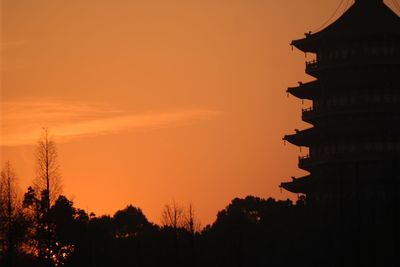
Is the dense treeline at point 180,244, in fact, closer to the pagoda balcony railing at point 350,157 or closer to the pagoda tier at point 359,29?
the pagoda balcony railing at point 350,157

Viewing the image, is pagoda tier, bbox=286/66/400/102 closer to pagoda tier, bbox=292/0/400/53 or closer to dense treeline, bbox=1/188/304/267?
pagoda tier, bbox=292/0/400/53

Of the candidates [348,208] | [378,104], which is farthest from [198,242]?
[378,104]

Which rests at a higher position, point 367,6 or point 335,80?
point 367,6

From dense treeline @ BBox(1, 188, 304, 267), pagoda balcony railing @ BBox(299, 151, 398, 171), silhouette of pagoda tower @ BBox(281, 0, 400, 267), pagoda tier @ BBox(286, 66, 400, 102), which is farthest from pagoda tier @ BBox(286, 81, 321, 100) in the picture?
dense treeline @ BBox(1, 188, 304, 267)

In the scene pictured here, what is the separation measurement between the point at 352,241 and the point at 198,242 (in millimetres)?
19803

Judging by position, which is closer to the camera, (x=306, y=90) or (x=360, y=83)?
(x=360, y=83)

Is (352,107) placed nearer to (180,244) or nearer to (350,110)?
(350,110)

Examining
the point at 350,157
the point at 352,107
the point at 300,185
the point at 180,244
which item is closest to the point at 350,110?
the point at 352,107

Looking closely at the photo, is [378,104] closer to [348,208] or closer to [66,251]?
[348,208]

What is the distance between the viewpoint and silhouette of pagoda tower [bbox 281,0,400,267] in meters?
101

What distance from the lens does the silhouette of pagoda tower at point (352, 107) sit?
10125cm

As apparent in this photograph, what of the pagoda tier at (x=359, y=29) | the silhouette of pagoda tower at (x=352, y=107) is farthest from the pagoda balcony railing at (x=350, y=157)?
the pagoda tier at (x=359, y=29)

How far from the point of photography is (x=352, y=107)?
102 metres

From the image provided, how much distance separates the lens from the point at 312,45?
106m
